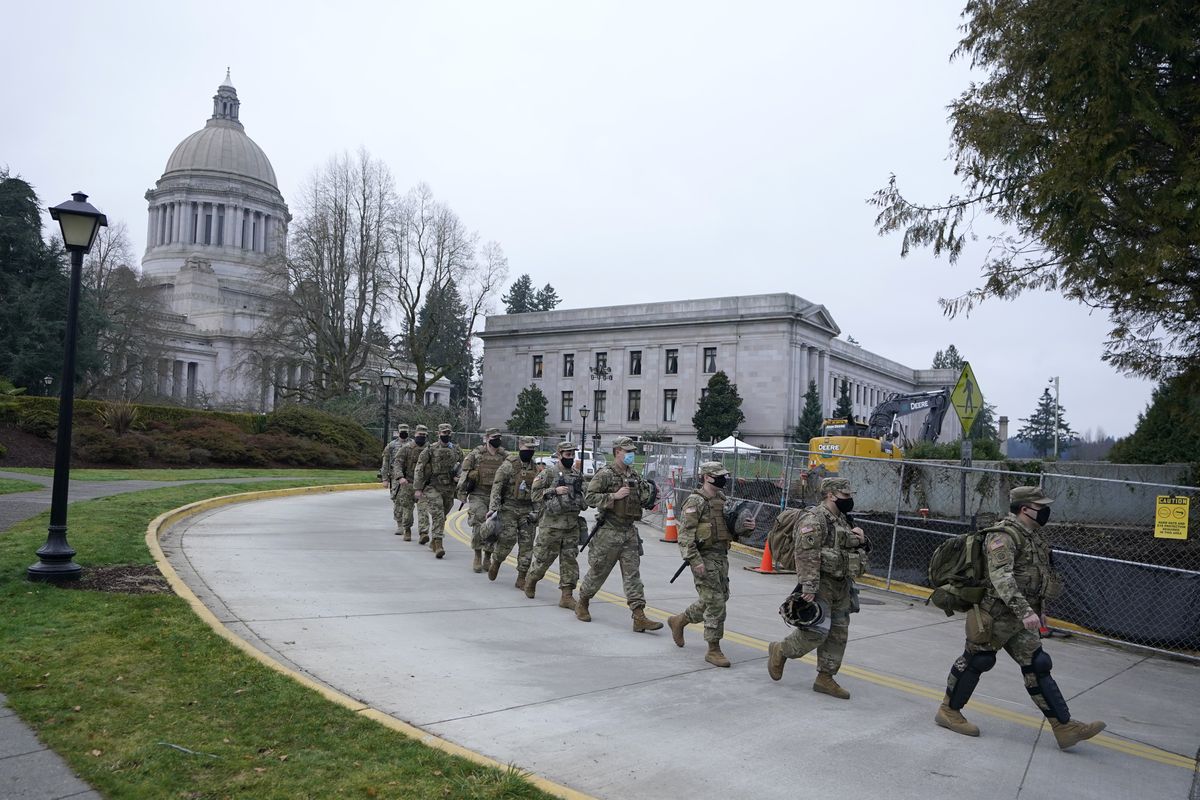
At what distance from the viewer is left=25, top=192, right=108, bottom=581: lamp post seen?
29.1 ft

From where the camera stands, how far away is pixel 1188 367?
11.4 meters

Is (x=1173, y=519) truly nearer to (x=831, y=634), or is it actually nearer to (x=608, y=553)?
(x=831, y=634)

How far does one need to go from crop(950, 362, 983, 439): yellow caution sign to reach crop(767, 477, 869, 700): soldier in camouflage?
5.44 meters

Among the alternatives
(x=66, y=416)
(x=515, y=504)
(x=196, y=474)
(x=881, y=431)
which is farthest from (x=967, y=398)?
(x=881, y=431)

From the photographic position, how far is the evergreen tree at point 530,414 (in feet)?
246

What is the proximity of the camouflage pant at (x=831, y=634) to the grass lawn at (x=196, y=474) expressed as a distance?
19.7 m

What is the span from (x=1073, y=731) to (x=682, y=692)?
267 cm

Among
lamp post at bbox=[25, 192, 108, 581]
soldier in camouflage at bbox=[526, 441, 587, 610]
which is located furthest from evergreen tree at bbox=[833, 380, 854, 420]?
lamp post at bbox=[25, 192, 108, 581]

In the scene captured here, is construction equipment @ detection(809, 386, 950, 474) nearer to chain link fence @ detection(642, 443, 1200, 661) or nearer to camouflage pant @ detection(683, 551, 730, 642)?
chain link fence @ detection(642, 443, 1200, 661)

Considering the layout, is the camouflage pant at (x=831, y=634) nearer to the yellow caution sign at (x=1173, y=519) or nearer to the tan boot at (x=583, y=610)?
the tan boot at (x=583, y=610)

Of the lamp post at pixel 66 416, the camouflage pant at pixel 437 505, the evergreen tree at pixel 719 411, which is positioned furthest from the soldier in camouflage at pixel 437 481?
the evergreen tree at pixel 719 411

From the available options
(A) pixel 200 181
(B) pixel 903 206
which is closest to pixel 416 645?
(B) pixel 903 206

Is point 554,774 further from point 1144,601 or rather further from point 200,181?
point 200,181

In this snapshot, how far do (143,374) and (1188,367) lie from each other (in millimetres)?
60476
